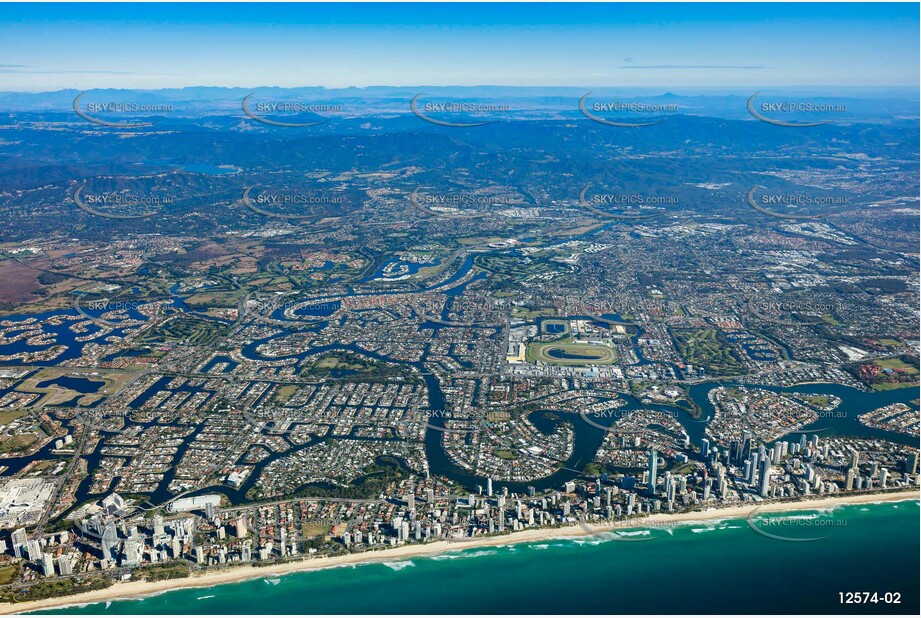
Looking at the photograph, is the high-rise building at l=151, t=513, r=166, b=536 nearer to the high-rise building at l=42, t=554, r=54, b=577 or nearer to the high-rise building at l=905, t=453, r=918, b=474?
the high-rise building at l=42, t=554, r=54, b=577

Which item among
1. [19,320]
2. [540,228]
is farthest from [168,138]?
[19,320]

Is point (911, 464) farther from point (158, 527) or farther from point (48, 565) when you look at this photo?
point (48, 565)

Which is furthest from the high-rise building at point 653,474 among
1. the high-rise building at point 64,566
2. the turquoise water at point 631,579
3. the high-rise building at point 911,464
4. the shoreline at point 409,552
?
the high-rise building at point 64,566

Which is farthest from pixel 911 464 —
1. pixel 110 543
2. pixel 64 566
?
pixel 64 566

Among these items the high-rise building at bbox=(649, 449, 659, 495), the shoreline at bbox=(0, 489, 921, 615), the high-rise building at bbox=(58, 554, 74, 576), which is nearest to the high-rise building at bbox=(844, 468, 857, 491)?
the shoreline at bbox=(0, 489, 921, 615)

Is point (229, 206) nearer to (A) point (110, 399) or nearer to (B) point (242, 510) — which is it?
(A) point (110, 399)

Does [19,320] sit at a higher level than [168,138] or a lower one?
lower
